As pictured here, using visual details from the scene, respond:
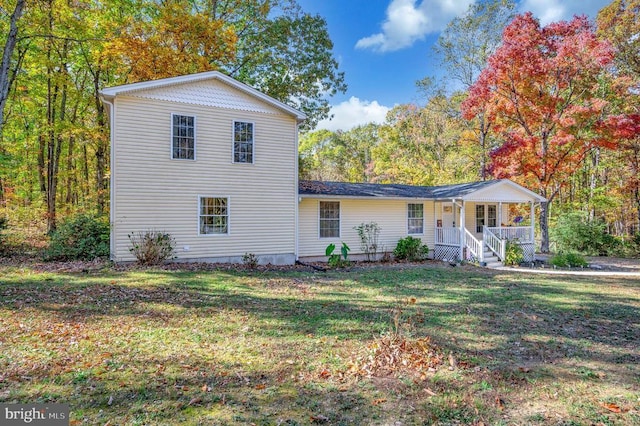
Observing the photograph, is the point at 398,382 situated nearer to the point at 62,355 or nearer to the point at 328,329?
the point at 328,329

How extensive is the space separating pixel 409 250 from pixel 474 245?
2.71 meters

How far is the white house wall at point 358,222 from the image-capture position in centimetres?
1411

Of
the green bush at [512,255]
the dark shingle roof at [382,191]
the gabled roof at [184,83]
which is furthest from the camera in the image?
the green bush at [512,255]

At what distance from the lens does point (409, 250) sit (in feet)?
50.3

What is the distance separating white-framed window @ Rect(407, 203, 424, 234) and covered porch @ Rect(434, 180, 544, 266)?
0.76 m

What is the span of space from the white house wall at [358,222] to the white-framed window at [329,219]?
17 cm

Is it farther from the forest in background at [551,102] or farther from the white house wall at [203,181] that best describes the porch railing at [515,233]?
the white house wall at [203,181]

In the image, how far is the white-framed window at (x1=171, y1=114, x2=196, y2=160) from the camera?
37.8ft

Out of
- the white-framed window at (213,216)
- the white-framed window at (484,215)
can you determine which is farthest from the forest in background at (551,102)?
the white-framed window at (213,216)

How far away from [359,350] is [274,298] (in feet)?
10.8

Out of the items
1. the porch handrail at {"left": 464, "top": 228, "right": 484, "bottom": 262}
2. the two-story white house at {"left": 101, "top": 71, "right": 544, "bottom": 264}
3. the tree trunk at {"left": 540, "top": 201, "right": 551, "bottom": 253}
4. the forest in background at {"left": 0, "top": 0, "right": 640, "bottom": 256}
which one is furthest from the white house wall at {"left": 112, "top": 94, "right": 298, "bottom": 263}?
the tree trunk at {"left": 540, "top": 201, "right": 551, "bottom": 253}

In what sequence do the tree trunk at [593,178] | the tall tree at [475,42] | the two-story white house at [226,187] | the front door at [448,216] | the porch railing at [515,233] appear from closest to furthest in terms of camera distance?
1. the two-story white house at [226,187]
2. the porch railing at [515,233]
3. the front door at [448,216]
4. the tree trunk at [593,178]
5. the tall tree at [475,42]

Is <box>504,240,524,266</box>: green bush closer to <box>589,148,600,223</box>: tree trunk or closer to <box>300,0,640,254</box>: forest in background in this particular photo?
<box>300,0,640,254</box>: forest in background

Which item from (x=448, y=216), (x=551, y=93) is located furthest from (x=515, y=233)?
(x=551, y=93)
